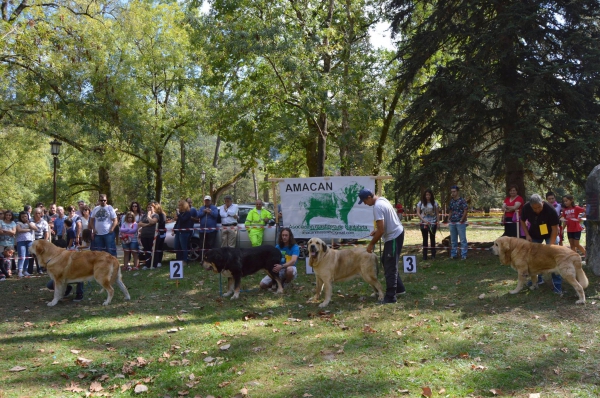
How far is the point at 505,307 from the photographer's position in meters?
7.33

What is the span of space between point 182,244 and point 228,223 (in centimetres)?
146

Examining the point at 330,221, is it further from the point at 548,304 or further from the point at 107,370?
the point at 107,370

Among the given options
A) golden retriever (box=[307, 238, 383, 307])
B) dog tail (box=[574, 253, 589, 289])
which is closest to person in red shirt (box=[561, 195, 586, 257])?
dog tail (box=[574, 253, 589, 289])

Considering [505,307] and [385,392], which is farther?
[505,307]

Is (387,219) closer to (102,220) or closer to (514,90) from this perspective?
(102,220)

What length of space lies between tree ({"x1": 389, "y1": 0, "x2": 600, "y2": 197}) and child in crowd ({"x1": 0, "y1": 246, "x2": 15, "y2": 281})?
433 inches

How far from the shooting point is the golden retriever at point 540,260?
7277mm

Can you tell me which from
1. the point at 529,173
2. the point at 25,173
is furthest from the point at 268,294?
the point at 25,173

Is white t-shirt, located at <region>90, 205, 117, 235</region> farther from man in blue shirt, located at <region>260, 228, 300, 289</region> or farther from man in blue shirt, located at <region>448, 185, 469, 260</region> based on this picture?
man in blue shirt, located at <region>448, 185, 469, 260</region>

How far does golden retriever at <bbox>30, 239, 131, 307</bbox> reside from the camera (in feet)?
27.5

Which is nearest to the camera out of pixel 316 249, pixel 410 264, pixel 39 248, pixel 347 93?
pixel 316 249

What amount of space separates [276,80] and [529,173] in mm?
→ 8446

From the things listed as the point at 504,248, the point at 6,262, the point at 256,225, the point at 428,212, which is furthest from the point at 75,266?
the point at 428,212

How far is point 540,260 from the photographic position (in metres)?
7.62
